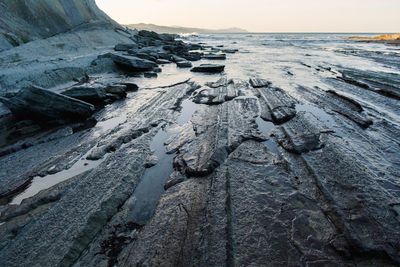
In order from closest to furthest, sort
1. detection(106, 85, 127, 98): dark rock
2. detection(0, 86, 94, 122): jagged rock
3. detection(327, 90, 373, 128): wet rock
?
detection(327, 90, 373, 128): wet rock < detection(0, 86, 94, 122): jagged rock < detection(106, 85, 127, 98): dark rock

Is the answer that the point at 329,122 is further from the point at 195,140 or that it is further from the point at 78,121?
the point at 78,121

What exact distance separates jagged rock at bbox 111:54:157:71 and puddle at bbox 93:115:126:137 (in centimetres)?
569

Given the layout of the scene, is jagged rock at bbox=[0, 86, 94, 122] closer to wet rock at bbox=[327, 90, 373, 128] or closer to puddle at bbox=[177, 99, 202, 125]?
puddle at bbox=[177, 99, 202, 125]

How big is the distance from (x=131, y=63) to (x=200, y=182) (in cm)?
859

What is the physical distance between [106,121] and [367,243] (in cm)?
466

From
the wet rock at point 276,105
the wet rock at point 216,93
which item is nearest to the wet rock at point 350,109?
the wet rock at point 276,105

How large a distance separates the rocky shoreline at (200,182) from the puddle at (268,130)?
1.3 inches

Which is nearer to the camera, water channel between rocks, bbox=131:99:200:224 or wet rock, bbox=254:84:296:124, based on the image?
water channel between rocks, bbox=131:99:200:224

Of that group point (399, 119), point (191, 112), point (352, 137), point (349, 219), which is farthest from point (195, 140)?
point (399, 119)

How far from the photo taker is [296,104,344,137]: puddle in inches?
141

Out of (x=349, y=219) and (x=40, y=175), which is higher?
(x=349, y=219)

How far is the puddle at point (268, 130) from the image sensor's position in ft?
10.00

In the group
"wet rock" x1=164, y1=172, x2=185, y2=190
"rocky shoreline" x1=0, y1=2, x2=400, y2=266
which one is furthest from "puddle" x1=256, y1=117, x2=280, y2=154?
"wet rock" x1=164, y1=172, x2=185, y2=190

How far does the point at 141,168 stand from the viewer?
9.09 ft
